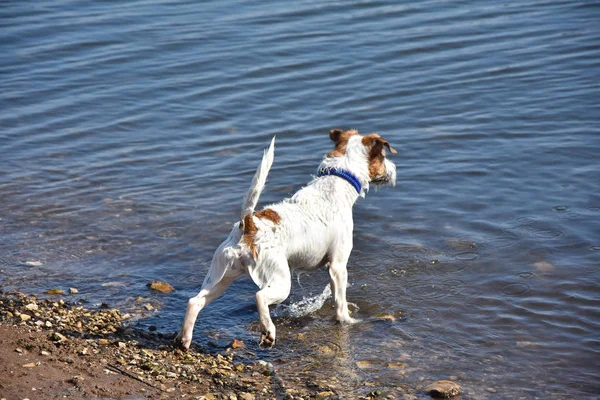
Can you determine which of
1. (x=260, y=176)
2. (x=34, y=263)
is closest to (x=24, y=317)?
(x=34, y=263)

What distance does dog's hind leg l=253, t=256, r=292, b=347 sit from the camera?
668 cm

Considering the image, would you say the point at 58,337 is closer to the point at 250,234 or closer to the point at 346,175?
the point at 250,234

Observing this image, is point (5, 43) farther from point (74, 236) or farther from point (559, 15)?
point (559, 15)

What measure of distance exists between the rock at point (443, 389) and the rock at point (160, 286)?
307 cm

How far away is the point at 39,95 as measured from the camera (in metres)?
15.0

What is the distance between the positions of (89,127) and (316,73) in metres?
4.48

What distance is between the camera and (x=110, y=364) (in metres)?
6.17

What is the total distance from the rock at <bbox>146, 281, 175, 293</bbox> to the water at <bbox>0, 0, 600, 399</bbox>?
11cm

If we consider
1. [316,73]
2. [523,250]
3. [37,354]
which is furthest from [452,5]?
[37,354]

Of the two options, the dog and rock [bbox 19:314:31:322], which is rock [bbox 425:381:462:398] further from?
rock [bbox 19:314:31:322]

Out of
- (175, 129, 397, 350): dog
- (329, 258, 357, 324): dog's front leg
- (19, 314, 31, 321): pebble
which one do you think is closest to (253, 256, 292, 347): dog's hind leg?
(175, 129, 397, 350): dog

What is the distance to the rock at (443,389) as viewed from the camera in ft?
20.9

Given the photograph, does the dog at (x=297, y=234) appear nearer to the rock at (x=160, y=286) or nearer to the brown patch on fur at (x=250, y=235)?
the brown patch on fur at (x=250, y=235)

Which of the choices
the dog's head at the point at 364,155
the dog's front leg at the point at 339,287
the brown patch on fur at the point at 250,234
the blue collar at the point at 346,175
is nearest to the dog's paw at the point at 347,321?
the dog's front leg at the point at 339,287
